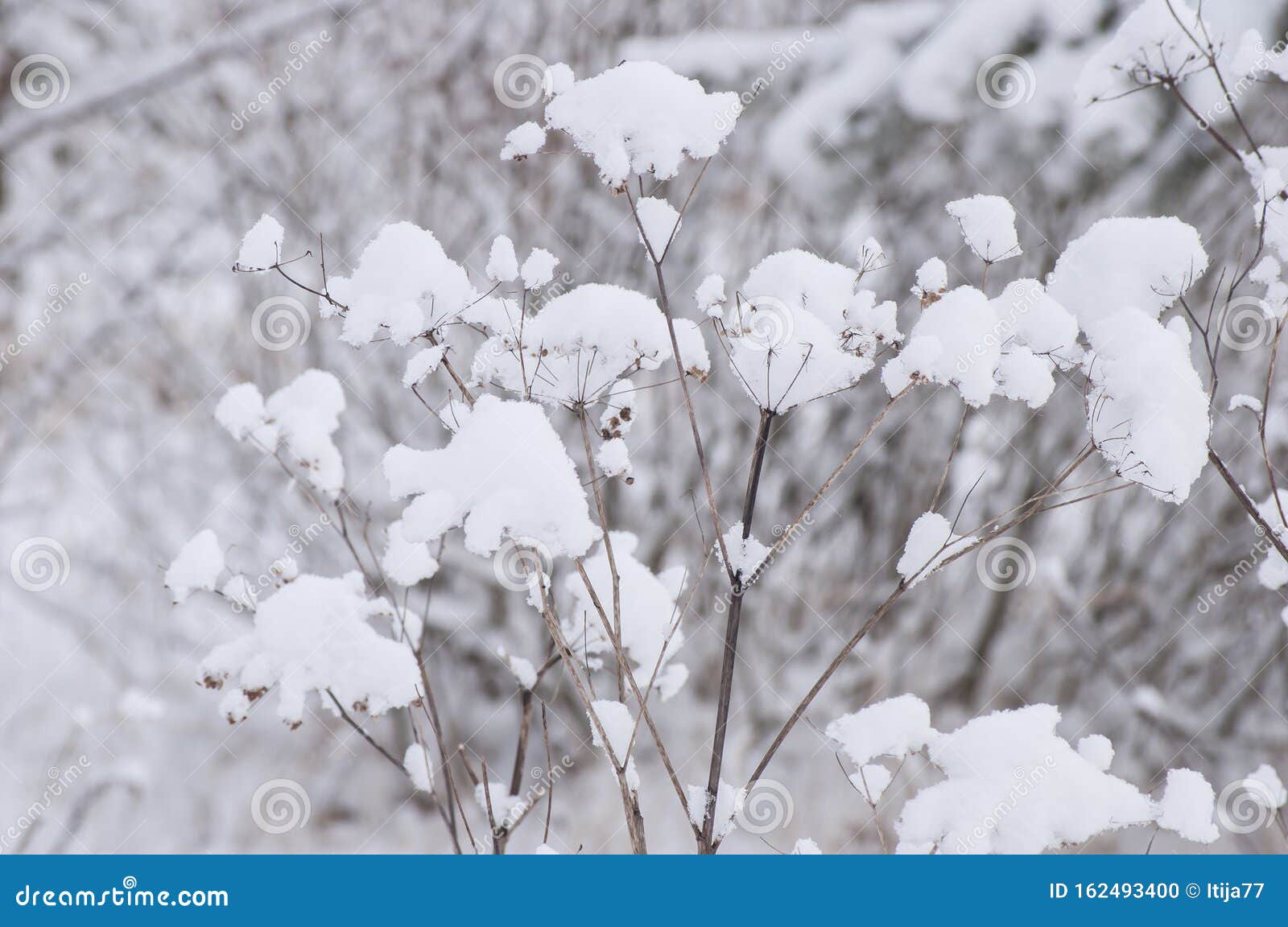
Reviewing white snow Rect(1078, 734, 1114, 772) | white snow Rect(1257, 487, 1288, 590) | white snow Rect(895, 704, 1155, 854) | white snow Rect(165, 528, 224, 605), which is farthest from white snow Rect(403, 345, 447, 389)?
white snow Rect(1257, 487, 1288, 590)

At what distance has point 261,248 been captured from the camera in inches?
39.6

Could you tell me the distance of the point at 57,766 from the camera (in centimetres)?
379

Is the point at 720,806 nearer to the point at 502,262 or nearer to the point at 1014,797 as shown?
→ the point at 1014,797

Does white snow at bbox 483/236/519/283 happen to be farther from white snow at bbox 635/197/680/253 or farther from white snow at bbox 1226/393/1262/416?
white snow at bbox 1226/393/1262/416

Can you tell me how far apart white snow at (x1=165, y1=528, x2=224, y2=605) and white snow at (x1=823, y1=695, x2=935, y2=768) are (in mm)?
922

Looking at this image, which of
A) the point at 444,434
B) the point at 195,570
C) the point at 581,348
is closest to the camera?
the point at 581,348

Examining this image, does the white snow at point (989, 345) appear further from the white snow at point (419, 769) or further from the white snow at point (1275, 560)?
the white snow at point (419, 769)

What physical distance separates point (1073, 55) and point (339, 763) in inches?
162

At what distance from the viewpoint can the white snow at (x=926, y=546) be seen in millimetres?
1014

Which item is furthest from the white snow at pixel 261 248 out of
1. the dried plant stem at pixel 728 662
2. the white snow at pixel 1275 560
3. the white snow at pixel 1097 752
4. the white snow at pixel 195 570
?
the white snow at pixel 1275 560

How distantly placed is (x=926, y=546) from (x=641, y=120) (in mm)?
643

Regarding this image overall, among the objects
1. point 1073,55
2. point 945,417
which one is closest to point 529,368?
point 1073,55

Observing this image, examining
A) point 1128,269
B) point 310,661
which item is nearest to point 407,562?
point 310,661

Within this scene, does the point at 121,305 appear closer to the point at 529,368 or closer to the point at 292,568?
the point at 292,568
